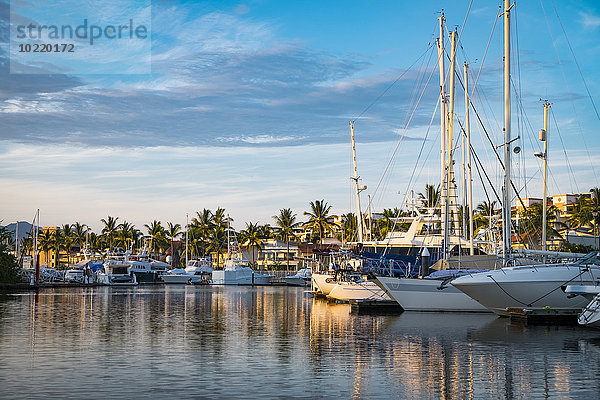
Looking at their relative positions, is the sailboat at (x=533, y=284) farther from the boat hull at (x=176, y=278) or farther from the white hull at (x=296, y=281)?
the boat hull at (x=176, y=278)

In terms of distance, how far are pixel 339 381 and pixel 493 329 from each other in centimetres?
1479

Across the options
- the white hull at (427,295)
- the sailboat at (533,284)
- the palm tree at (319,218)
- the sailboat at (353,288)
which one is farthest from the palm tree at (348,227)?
the sailboat at (533,284)

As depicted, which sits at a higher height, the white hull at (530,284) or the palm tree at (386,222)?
the palm tree at (386,222)

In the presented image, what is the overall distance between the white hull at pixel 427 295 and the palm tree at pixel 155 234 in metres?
128

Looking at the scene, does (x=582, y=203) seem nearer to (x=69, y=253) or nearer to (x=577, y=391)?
(x=577, y=391)

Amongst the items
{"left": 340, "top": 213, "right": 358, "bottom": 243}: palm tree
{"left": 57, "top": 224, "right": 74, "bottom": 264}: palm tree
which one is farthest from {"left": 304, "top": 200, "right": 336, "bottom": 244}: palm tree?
{"left": 57, "top": 224, "right": 74, "bottom": 264}: palm tree

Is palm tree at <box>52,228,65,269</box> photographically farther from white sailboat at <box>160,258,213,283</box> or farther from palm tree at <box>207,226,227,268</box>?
white sailboat at <box>160,258,213,283</box>

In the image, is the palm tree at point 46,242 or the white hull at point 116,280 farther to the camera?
the palm tree at point 46,242

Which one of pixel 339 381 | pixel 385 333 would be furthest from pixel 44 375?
pixel 385 333

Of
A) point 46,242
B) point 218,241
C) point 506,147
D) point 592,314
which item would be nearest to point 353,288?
point 506,147

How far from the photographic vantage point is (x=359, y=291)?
151 feet

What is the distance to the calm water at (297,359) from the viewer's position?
16.0 m

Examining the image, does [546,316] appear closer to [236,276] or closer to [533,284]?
[533,284]

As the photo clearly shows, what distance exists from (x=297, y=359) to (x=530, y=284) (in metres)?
14.2
